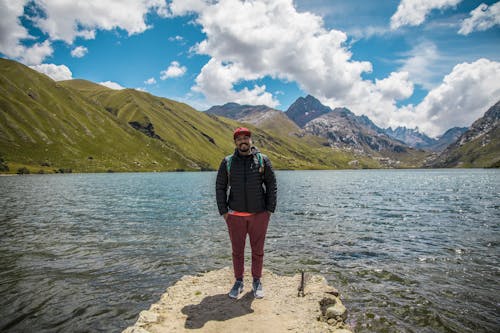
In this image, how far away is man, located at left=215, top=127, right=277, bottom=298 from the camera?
430 inches

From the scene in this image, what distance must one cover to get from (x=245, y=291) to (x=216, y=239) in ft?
46.5

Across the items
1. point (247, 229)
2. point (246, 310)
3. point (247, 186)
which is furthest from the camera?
point (247, 229)

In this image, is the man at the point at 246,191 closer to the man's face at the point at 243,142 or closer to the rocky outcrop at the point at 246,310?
the man's face at the point at 243,142

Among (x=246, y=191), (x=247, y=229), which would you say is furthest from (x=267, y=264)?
(x=246, y=191)

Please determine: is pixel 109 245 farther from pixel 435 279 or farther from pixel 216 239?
pixel 435 279

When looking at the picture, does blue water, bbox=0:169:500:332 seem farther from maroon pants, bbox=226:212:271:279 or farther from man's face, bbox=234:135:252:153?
man's face, bbox=234:135:252:153

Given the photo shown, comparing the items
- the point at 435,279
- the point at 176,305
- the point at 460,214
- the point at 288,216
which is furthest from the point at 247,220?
the point at 460,214

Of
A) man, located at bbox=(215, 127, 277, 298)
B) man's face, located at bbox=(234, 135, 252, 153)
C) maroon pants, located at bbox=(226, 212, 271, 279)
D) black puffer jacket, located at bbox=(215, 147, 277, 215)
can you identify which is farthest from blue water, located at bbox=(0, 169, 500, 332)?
man's face, located at bbox=(234, 135, 252, 153)

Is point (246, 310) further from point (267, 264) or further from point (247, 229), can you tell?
point (267, 264)

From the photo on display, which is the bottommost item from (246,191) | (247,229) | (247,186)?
(247,229)

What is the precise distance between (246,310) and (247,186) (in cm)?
435

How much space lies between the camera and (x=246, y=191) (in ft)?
35.9

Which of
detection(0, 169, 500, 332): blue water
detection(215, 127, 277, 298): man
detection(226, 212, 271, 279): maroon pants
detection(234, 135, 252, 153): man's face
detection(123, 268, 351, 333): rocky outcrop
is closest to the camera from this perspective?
detection(123, 268, 351, 333): rocky outcrop

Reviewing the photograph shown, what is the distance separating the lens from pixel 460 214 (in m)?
39.8
